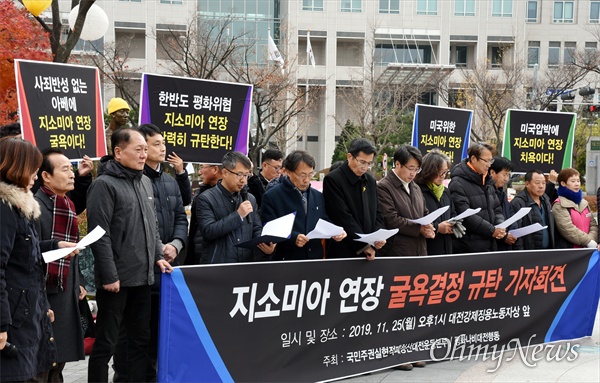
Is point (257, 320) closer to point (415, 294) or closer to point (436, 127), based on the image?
point (415, 294)

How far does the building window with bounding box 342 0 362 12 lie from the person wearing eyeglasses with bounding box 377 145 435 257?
45294 mm

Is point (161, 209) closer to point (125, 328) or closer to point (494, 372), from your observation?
point (125, 328)

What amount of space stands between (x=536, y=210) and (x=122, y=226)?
15.1 feet

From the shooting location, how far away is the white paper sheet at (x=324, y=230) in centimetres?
507

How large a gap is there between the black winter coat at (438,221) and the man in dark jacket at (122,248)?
8.88ft

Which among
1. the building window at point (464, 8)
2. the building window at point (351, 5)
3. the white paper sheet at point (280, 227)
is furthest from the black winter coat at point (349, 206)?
the building window at point (464, 8)

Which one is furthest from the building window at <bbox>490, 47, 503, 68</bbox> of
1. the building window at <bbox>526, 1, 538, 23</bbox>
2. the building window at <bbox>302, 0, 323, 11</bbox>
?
the building window at <bbox>302, 0, 323, 11</bbox>

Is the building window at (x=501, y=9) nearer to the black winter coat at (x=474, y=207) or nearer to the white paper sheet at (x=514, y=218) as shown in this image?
the black winter coat at (x=474, y=207)

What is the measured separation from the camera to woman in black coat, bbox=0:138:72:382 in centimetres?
358

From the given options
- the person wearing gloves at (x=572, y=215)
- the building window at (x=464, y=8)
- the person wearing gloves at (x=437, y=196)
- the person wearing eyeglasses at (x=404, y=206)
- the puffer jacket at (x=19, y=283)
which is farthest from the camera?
the building window at (x=464, y=8)

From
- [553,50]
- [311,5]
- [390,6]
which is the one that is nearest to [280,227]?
[311,5]

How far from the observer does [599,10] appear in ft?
174

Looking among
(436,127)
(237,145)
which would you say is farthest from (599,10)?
(237,145)

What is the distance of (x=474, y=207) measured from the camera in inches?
267
